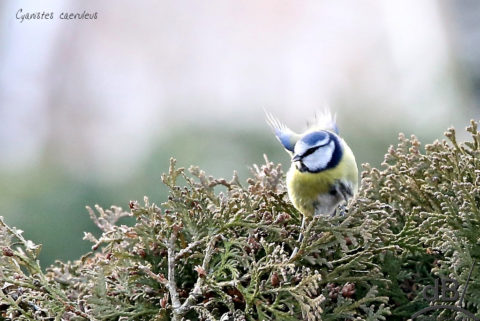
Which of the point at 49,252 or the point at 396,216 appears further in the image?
the point at 49,252

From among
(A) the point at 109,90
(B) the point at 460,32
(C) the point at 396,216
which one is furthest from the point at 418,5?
(C) the point at 396,216

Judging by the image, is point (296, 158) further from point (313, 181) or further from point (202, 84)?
point (202, 84)

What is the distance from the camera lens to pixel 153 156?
4.50m

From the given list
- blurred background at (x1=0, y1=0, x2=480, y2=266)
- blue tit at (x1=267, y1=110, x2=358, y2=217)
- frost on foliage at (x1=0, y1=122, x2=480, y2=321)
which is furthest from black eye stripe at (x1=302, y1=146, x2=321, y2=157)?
blurred background at (x1=0, y1=0, x2=480, y2=266)

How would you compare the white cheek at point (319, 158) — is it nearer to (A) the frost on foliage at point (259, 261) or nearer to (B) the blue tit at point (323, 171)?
(B) the blue tit at point (323, 171)

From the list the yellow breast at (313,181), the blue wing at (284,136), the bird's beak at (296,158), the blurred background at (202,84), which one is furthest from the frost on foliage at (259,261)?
the blurred background at (202,84)

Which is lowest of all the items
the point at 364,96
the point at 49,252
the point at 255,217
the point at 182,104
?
the point at 255,217

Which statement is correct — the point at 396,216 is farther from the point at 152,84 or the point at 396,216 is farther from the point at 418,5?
the point at 418,5

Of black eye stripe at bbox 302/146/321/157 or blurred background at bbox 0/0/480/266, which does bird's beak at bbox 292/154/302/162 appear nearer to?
black eye stripe at bbox 302/146/321/157

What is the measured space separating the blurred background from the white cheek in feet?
8.36

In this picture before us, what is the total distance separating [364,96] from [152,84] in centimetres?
172

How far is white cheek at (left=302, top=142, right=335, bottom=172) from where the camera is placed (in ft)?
4.71

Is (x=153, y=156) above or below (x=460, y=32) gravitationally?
below

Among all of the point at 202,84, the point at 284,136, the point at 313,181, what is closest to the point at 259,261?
the point at 313,181
